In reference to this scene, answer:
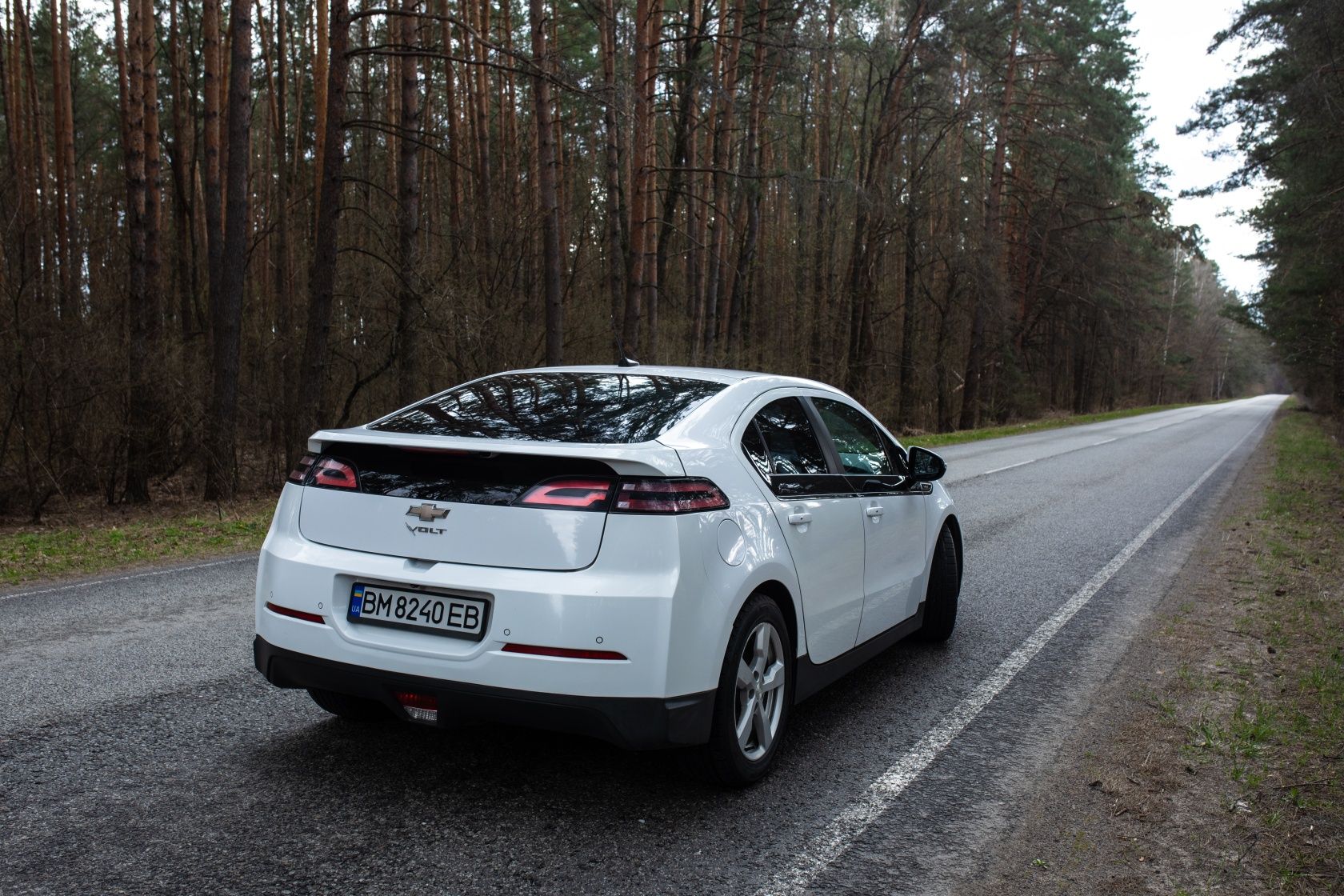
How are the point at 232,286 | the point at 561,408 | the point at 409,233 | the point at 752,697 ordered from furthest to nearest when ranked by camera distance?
the point at 409,233
the point at 232,286
the point at 561,408
the point at 752,697

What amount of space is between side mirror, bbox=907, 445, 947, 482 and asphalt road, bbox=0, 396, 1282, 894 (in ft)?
3.59

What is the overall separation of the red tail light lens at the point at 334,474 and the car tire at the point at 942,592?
3.52 meters

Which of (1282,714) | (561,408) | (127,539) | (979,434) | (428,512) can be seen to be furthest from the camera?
(979,434)

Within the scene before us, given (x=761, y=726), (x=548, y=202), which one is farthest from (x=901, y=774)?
(x=548, y=202)

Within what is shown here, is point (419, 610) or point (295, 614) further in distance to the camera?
point (295, 614)

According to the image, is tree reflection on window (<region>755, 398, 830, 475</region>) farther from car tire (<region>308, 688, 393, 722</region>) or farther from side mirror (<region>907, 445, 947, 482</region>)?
car tire (<region>308, 688, 393, 722</region>)

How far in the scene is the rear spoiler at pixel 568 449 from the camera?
339 centimetres

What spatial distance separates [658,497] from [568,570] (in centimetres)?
39

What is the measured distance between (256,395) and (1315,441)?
90.4 feet

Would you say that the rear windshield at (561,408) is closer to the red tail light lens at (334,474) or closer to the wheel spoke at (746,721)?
the red tail light lens at (334,474)

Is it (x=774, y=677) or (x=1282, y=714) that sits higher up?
(x=774, y=677)

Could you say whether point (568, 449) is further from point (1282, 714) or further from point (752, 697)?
point (1282, 714)

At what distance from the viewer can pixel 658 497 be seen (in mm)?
3373

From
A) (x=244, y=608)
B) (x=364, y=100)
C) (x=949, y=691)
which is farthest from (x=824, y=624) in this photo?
(x=364, y=100)
